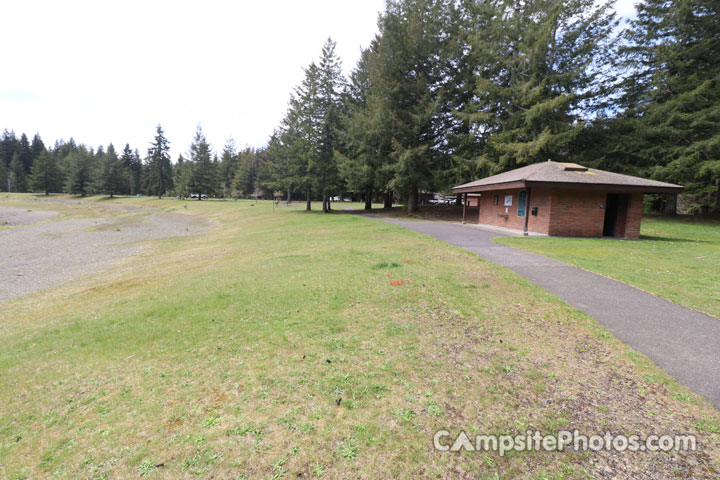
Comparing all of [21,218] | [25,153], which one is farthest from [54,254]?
[25,153]

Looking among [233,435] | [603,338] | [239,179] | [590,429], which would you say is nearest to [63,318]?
[233,435]

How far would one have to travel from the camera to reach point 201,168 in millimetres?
65312

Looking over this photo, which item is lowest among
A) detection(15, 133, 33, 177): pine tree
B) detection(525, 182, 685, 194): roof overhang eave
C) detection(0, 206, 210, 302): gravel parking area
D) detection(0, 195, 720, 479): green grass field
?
detection(0, 206, 210, 302): gravel parking area

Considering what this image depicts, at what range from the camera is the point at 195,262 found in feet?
39.2

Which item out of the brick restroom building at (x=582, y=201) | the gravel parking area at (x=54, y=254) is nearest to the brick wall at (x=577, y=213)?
the brick restroom building at (x=582, y=201)

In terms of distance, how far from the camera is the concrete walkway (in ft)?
12.4

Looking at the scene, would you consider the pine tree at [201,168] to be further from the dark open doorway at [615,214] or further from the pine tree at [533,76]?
the dark open doorway at [615,214]

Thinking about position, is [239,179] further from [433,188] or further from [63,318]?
[63,318]

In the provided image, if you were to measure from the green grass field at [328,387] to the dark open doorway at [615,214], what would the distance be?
1395 cm

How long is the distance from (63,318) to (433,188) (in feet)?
89.8

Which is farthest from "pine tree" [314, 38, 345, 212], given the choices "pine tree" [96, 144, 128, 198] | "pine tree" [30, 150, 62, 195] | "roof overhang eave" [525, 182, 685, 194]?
"pine tree" [30, 150, 62, 195]

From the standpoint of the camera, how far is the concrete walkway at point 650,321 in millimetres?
3793

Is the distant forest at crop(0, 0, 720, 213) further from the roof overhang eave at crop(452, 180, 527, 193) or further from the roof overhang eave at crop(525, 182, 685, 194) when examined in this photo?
the roof overhang eave at crop(525, 182, 685, 194)

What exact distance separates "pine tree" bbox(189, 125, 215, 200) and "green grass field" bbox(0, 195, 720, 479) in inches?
2566
